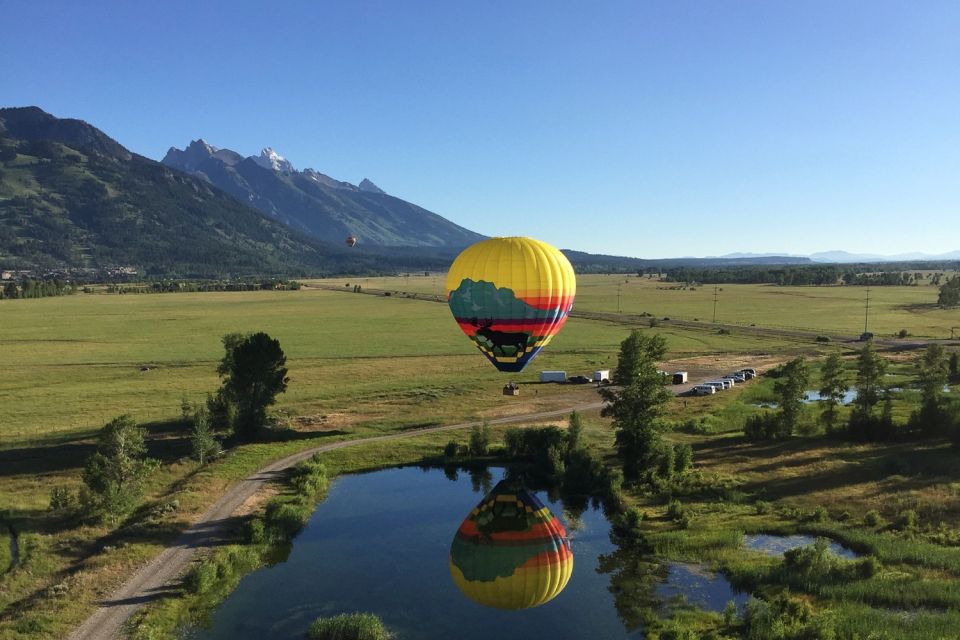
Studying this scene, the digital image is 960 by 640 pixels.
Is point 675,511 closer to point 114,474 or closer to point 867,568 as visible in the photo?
point 867,568

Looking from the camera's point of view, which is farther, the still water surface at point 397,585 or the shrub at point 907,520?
the shrub at point 907,520

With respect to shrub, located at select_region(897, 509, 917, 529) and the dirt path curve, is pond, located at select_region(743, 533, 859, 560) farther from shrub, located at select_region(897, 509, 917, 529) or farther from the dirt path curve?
the dirt path curve

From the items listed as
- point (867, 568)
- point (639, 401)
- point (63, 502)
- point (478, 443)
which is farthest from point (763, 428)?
point (63, 502)

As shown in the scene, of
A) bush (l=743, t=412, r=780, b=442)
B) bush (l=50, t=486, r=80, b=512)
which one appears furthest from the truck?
bush (l=50, t=486, r=80, b=512)

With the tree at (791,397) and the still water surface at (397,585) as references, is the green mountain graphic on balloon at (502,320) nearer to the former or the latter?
the still water surface at (397,585)

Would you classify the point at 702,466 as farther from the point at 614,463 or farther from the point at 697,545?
the point at 697,545

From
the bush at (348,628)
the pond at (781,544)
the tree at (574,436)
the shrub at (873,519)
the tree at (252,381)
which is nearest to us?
the bush at (348,628)

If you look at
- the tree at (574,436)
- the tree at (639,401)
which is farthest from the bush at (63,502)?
the tree at (639,401)
